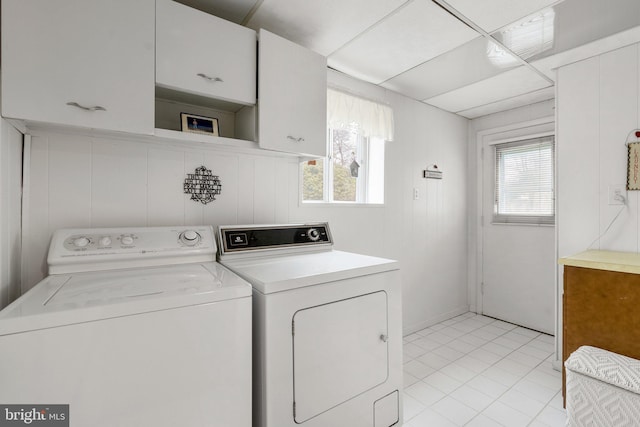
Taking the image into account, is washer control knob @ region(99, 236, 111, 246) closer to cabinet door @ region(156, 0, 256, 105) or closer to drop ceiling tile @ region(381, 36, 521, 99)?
cabinet door @ region(156, 0, 256, 105)

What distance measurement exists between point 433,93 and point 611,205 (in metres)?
1.65

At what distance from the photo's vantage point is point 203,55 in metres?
1.48

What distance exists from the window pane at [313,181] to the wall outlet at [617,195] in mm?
2076

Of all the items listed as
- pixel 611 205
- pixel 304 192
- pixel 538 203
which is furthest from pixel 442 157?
pixel 304 192

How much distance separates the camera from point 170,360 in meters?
0.96

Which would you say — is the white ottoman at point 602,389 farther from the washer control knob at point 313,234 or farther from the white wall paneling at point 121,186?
the white wall paneling at point 121,186

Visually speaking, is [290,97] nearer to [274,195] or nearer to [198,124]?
[198,124]

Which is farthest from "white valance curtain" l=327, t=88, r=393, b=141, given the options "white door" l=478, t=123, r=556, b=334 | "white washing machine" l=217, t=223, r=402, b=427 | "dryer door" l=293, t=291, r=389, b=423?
"white door" l=478, t=123, r=556, b=334

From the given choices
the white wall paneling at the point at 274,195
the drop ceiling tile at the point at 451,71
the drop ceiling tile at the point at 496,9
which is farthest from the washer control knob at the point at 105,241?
the drop ceiling tile at the point at 451,71

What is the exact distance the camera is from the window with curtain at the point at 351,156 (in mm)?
2436

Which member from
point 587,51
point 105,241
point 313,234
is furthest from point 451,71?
point 105,241

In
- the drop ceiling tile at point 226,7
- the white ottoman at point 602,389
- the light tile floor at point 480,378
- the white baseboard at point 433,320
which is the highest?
the drop ceiling tile at point 226,7

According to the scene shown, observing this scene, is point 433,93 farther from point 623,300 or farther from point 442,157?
point 623,300

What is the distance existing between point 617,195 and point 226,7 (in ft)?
9.21
